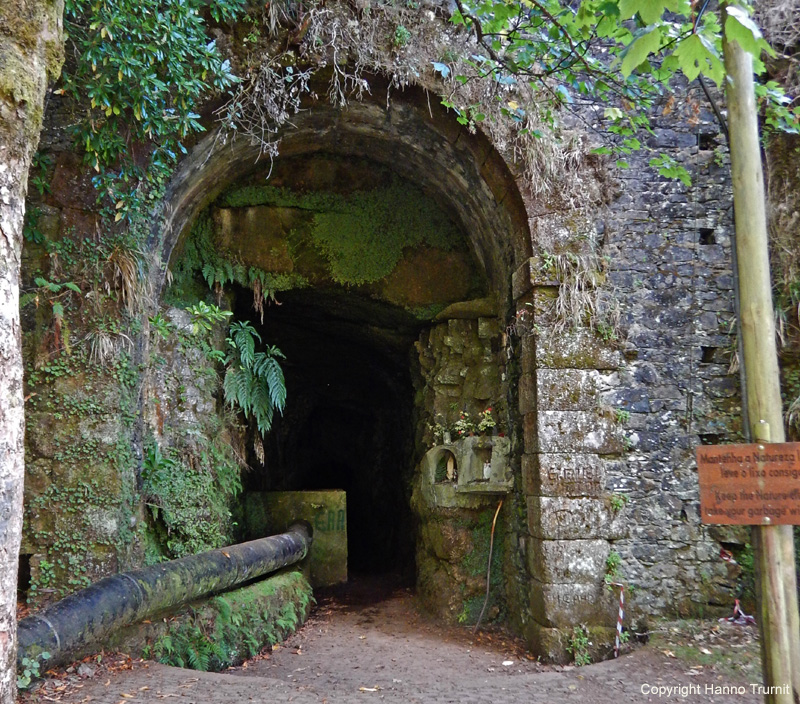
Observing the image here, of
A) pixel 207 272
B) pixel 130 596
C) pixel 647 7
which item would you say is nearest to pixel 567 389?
pixel 647 7

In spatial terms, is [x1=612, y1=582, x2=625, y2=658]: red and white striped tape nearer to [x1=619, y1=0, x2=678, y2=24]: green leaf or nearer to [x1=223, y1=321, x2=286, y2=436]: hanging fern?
[x1=223, y1=321, x2=286, y2=436]: hanging fern

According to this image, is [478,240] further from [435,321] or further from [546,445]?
[546,445]

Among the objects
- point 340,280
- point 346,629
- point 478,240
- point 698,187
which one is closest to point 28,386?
point 340,280

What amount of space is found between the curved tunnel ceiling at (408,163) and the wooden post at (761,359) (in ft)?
9.94

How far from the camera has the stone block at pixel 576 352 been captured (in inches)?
219

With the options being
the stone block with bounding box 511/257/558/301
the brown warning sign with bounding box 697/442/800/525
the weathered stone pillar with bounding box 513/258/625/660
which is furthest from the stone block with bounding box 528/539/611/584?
the brown warning sign with bounding box 697/442/800/525

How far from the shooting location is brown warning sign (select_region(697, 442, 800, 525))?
100 inches

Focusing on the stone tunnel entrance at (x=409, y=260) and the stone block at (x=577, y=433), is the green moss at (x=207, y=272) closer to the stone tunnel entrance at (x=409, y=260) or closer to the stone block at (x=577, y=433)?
the stone tunnel entrance at (x=409, y=260)

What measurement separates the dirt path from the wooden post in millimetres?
1947

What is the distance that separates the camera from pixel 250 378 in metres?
6.91

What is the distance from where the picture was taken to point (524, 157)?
229 inches

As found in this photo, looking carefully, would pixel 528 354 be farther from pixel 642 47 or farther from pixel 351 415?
pixel 351 415

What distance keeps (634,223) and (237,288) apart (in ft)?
14.1

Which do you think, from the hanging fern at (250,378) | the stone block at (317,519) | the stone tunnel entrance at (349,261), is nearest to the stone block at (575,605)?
the stone tunnel entrance at (349,261)
